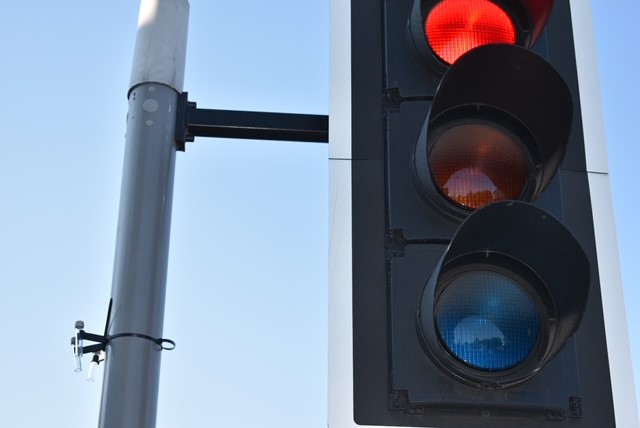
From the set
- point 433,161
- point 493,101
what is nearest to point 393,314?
point 433,161

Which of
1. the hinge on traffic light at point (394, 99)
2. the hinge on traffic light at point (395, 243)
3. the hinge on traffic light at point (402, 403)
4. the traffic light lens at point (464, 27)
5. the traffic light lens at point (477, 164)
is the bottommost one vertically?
the hinge on traffic light at point (402, 403)

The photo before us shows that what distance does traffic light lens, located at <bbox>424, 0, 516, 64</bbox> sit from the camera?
2.79 m

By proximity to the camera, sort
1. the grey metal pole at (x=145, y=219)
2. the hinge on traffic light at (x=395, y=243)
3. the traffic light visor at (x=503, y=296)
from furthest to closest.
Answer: the grey metal pole at (x=145, y=219) → the hinge on traffic light at (x=395, y=243) → the traffic light visor at (x=503, y=296)

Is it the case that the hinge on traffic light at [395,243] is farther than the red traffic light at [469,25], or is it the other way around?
the red traffic light at [469,25]

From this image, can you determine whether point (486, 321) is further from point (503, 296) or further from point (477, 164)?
point (477, 164)

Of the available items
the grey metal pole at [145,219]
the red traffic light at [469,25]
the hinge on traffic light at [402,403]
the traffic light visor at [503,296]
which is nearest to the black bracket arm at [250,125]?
the grey metal pole at [145,219]

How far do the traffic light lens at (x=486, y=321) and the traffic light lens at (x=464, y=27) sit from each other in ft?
2.14

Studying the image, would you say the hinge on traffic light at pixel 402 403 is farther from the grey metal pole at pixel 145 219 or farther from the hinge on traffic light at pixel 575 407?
the grey metal pole at pixel 145 219

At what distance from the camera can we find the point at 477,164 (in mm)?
2658

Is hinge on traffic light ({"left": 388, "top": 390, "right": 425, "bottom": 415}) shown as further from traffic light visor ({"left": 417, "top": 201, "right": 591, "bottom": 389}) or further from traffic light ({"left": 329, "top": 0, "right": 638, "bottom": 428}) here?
traffic light visor ({"left": 417, "top": 201, "right": 591, "bottom": 389})

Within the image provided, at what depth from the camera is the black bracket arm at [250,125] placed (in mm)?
3123

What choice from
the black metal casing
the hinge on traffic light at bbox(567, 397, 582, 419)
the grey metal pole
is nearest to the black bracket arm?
the grey metal pole

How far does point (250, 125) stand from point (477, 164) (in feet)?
2.65

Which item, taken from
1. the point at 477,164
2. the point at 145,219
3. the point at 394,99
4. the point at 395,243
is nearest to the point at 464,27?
the point at 394,99
